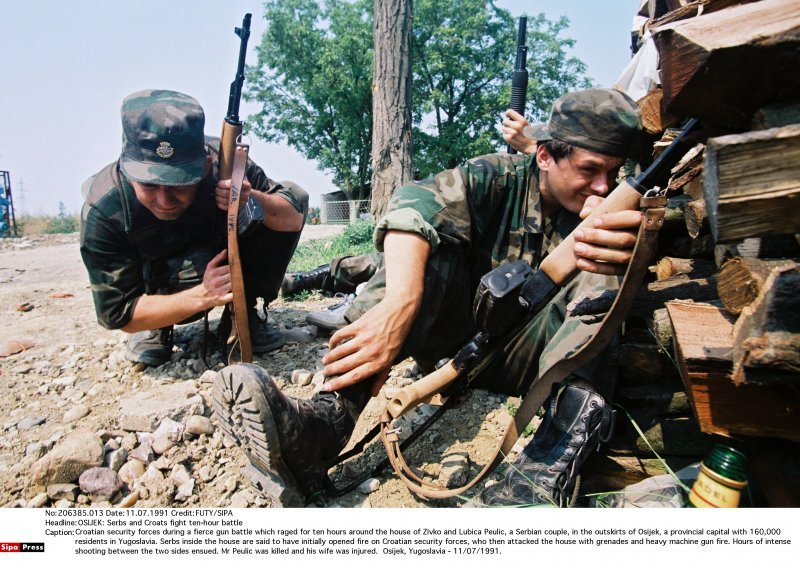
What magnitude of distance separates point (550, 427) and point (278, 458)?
838 millimetres

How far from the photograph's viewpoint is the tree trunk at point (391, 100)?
5.85 meters

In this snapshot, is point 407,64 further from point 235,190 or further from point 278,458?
point 278,458

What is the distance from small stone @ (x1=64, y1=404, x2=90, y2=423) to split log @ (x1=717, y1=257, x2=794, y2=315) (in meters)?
2.67

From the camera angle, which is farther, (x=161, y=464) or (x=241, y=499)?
(x=161, y=464)

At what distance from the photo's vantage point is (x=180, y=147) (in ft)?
8.26

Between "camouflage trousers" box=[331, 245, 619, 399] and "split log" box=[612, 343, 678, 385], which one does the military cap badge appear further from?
"split log" box=[612, 343, 678, 385]

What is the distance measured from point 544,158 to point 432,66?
26.7 metres

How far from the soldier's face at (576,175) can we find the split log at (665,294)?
1.47ft

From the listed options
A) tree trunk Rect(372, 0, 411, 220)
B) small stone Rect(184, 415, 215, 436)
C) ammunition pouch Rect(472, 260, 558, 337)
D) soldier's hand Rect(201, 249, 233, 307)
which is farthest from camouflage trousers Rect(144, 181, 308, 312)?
tree trunk Rect(372, 0, 411, 220)

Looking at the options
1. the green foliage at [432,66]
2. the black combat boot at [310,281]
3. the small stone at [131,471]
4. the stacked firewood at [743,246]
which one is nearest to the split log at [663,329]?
the stacked firewood at [743,246]

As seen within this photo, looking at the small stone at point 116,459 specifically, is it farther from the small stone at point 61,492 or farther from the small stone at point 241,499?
the small stone at point 241,499

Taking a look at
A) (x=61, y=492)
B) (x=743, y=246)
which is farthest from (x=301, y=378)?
(x=743, y=246)

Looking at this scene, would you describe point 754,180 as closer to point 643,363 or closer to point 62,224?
point 643,363

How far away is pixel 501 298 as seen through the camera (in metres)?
1.45
